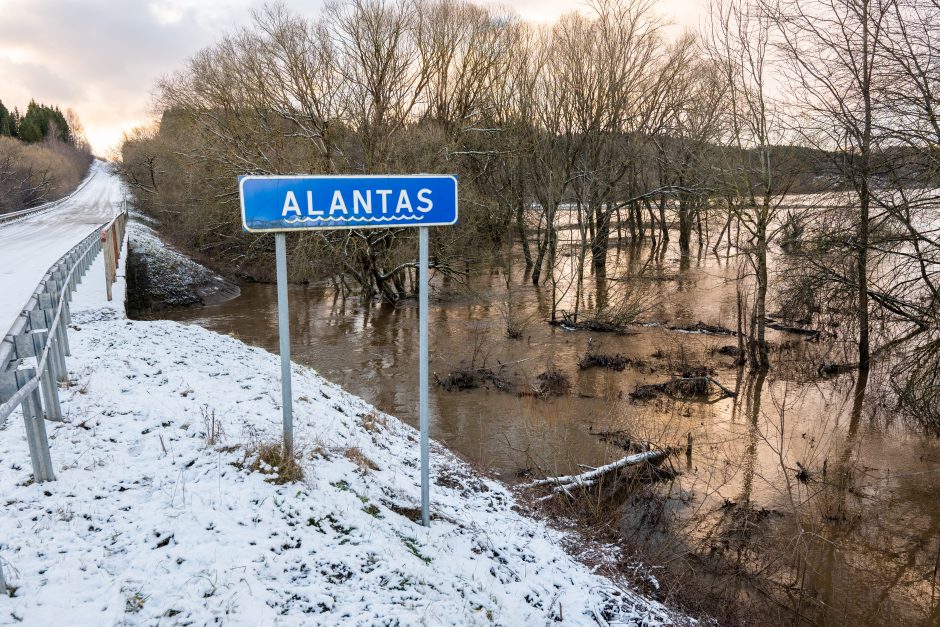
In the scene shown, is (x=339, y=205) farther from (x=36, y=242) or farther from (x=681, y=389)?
(x=36, y=242)

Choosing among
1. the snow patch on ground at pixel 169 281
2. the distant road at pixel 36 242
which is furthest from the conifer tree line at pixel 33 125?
the snow patch on ground at pixel 169 281

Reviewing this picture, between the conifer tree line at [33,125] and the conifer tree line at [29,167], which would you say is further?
the conifer tree line at [33,125]

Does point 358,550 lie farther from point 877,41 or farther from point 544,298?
point 544,298

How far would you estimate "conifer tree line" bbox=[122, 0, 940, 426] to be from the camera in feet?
32.7

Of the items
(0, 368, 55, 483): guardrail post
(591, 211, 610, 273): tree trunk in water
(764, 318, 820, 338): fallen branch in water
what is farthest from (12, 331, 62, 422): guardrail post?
(591, 211, 610, 273): tree trunk in water

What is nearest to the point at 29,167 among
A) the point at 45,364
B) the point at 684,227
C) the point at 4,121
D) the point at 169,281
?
the point at 169,281

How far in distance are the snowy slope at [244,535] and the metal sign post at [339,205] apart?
2.94 feet

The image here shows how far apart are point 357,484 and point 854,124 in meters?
10.5

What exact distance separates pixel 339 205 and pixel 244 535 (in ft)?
8.85

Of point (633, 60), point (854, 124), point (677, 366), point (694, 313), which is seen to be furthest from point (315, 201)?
point (633, 60)

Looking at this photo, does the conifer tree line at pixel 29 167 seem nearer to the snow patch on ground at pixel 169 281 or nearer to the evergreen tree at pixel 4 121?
the evergreen tree at pixel 4 121

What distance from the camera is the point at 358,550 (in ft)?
14.9

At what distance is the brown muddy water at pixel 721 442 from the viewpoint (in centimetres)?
629

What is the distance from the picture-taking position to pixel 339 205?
4.54 metres
